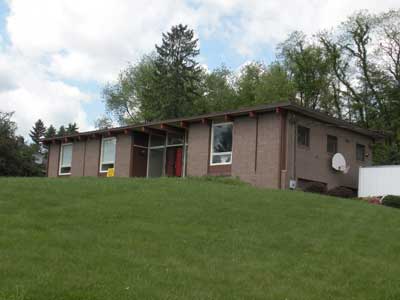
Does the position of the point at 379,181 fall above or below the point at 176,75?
below

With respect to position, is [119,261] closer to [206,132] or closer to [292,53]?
[206,132]

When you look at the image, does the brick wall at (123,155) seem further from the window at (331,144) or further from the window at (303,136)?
the window at (331,144)

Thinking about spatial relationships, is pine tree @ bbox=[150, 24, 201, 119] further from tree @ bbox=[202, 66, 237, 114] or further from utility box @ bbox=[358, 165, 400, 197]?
utility box @ bbox=[358, 165, 400, 197]

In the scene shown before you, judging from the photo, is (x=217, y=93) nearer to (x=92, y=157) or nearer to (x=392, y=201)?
(x=92, y=157)

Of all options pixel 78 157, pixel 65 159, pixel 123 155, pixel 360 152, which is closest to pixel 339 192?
pixel 360 152

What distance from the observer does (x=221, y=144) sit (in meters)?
29.3

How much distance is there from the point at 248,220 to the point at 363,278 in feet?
14.5

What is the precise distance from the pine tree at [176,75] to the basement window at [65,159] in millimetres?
21463

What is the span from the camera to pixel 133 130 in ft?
112

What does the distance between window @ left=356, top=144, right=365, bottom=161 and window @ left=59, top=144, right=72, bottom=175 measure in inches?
685

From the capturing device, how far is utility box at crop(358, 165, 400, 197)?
89.9ft

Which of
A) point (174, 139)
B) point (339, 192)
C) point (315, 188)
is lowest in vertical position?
point (339, 192)

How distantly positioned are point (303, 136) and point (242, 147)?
9.36 ft

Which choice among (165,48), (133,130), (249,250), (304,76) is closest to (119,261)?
(249,250)
